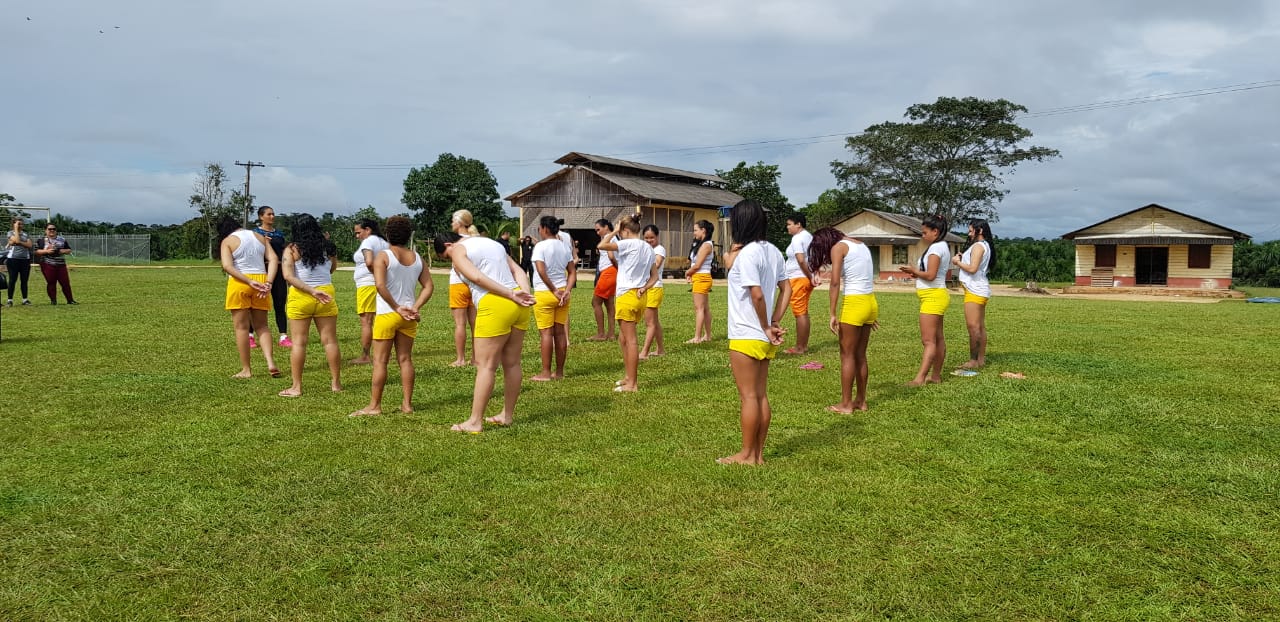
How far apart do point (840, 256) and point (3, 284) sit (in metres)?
10.9

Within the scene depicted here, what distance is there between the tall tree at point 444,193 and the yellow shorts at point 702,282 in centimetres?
4917

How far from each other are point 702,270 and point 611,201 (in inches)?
1174

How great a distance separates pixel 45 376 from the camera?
332 inches

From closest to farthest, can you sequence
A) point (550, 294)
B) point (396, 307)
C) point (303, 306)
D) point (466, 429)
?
point (466, 429) → point (396, 307) → point (303, 306) → point (550, 294)

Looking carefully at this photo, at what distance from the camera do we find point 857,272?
23.0 feet

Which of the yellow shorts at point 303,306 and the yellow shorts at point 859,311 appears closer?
the yellow shorts at point 859,311

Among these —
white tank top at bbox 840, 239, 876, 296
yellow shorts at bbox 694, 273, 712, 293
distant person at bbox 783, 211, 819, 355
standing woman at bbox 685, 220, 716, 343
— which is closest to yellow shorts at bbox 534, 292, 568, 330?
standing woman at bbox 685, 220, 716, 343

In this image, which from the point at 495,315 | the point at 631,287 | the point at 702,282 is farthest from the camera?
the point at 702,282

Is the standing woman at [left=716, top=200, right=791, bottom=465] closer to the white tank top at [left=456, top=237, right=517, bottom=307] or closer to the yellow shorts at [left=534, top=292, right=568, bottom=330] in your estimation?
the white tank top at [left=456, top=237, right=517, bottom=307]

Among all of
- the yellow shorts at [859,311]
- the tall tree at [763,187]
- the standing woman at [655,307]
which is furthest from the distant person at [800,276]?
the tall tree at [763,187]

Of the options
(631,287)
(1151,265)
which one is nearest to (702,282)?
(631,287)

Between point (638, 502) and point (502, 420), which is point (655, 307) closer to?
point (502, 420)

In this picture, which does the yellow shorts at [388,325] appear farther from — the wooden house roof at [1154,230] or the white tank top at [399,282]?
the wooden house roof at [1154,230]

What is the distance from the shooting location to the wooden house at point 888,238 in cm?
3919
